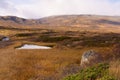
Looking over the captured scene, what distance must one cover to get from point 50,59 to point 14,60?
16.8ft

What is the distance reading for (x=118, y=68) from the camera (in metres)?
13.4

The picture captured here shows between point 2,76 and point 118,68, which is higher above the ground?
point 118,68

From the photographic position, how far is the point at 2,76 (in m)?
28.3

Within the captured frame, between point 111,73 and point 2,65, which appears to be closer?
point 111,73

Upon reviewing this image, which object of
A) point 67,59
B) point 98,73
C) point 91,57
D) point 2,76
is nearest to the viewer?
point 98,73

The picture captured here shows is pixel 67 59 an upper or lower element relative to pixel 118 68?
lower

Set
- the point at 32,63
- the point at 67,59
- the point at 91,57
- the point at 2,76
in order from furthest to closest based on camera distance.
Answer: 1. the point at 67,59
2. the point at 32,63
3. the point at 91,57
4. the point at 2,76

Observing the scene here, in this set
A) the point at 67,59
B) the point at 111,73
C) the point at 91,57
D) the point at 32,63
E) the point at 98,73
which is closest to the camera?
the point at 111,73

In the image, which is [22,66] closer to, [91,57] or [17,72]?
[17,72]

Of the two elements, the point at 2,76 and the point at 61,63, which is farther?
the point at 61,63

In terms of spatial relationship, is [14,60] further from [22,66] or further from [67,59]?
[67,59]

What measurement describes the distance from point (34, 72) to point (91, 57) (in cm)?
708

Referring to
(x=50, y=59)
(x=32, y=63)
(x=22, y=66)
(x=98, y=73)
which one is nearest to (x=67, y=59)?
(x=50, y=59)

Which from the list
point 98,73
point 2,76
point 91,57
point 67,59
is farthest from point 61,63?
point 98,73
